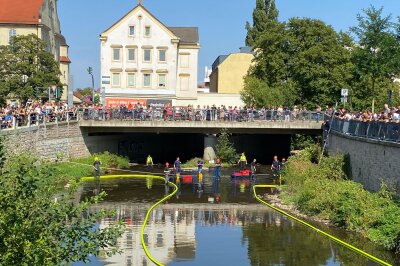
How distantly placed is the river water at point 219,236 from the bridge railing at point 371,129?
534 centimetres

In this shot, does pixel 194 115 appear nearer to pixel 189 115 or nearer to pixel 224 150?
pixel 189 115

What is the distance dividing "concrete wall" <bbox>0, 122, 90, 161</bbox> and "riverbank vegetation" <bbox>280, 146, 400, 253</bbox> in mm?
13919

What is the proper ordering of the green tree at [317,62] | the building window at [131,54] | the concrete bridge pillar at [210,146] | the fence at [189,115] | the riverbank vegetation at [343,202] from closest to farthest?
1. the riverbank vegetation at [343,202]
2. the fence at [189,115]
3. the concrete bridge pillar at [210,146]
4. the green tree at [317,62]
5. the building window at [131,54]

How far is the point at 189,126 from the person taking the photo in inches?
1809

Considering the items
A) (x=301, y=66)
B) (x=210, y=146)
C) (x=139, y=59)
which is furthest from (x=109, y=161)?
(x=139, y=59)

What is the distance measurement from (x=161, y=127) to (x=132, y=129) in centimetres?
237

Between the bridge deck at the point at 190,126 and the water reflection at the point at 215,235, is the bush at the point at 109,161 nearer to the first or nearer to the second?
the bridge deck at the point at 190,126

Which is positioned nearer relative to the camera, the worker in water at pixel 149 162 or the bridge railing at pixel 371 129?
the bridge railing at pixel 371 129

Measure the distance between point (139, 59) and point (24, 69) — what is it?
565 inches

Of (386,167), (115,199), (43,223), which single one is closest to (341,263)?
(386,167)

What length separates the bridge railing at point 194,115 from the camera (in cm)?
4562

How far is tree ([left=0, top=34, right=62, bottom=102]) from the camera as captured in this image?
55.0 m

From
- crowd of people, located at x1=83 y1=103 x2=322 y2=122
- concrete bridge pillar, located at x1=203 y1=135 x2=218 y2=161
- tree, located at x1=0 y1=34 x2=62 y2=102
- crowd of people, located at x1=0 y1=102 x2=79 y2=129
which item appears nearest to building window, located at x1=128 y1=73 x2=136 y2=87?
tree, located at x1=0 y1=34 x2=62 y2=102

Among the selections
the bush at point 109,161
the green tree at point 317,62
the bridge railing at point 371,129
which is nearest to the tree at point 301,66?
the green tree at point 317,62
